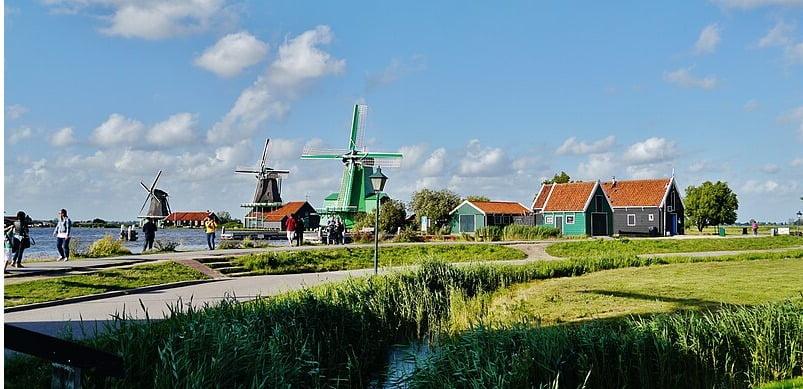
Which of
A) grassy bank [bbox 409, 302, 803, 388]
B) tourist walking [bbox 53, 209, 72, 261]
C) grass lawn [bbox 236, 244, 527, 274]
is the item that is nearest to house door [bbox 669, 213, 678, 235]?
grass lawn [bbox 236, 244, 527, 274]

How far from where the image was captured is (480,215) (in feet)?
165

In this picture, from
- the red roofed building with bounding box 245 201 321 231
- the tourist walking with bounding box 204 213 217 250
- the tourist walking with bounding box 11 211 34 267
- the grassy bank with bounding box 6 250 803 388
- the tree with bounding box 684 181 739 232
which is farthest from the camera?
the tree with bounding box 684 181 739 232

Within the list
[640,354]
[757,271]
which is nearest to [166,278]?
[640,354]

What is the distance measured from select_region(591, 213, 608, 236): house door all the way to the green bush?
3321 centimetres

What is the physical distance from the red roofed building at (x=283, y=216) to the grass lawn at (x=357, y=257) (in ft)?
123

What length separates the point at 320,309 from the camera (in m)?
9.12

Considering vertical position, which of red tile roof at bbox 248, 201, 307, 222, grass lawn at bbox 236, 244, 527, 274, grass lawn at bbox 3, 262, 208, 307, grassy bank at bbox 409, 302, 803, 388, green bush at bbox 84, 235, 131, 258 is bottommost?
grassy bank at bbox 409, 302, 803, 388

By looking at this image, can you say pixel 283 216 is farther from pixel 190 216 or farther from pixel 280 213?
pixel 190 216

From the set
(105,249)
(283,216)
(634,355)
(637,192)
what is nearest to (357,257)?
(105,249)

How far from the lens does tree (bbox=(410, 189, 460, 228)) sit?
52531 mm

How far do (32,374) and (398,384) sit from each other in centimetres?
356

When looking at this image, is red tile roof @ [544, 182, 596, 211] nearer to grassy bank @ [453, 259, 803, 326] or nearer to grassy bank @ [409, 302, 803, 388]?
grassy bank @ [453, 259, 803, 326]

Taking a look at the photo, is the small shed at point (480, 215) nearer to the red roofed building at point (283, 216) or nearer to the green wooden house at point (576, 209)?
the green wooden house at point (576, 209)

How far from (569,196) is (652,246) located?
16.7 metres
